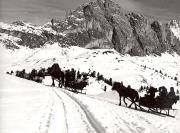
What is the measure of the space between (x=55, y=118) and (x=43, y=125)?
163 inches

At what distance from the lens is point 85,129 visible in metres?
23.6

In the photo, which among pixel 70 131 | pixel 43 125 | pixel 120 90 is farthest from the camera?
pixel 120 90

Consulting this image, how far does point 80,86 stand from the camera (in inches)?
5797

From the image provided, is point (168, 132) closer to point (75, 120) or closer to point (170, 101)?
point (75, 120)

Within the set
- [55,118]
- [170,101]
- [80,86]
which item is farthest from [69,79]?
[55,118]

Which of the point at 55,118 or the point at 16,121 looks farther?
the point at 55,118

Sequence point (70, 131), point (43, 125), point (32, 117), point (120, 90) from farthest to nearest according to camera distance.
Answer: point (120, 90), point (32, 117), point (43, 125), point (70, 131)

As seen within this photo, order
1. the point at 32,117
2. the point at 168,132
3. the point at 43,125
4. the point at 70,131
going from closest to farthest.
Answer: the point at 70,131 → the point at 43,125 → the point at 168,132 → the point at 32,117

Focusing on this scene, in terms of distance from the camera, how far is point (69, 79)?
147750 millimetres

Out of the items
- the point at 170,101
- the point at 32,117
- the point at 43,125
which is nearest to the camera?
the point at 43,125

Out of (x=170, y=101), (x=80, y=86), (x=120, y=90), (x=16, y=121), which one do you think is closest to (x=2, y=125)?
(x=16, y=121)

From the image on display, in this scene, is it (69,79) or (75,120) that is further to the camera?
(69,79)

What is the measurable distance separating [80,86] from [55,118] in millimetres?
119280

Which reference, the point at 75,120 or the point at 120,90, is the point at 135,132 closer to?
the point at 75,120
